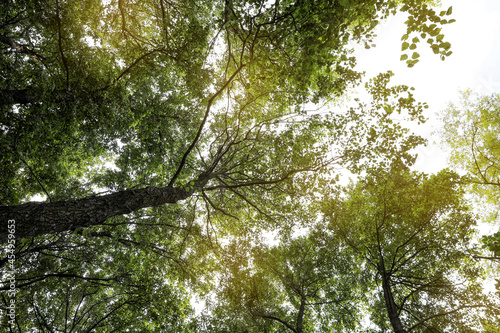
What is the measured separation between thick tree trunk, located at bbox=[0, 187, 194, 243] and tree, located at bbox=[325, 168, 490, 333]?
336 inches

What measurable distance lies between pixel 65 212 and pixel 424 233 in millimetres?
12138

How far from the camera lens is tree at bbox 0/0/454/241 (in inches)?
161

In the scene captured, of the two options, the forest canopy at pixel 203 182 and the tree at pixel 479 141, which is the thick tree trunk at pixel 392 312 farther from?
the tree at pixel 479 141

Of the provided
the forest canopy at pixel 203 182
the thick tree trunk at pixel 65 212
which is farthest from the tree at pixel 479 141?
the thick tree trunk at pixel 65 212

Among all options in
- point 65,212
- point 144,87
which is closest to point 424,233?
point 65,212

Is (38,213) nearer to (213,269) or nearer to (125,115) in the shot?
(125,115)

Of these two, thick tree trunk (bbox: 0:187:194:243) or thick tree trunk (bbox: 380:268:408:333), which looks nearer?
thick tree trunk (bbox: 0:187:194:243)

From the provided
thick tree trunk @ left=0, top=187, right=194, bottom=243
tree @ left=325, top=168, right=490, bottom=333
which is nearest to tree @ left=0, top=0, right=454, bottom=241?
thick tree trunk @ left=0, top=187, right=194, bottom=243

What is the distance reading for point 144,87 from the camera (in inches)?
310

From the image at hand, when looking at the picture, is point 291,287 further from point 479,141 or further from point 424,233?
point 479,141

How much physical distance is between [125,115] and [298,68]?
258 inches

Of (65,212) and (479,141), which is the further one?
(479,141)

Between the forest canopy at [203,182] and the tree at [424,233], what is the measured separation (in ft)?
0.20

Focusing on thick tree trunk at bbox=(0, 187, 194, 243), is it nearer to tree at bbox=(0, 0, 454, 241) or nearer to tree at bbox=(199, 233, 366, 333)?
tree at bbox=(0, 0, 454, 241)
